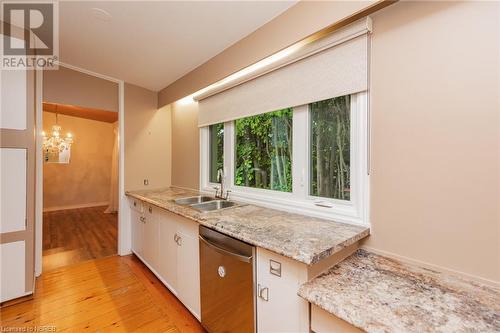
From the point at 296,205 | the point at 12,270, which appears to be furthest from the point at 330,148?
the point at 12,270

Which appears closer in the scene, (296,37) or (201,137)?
(296,37)

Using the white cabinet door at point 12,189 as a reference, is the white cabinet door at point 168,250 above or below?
below

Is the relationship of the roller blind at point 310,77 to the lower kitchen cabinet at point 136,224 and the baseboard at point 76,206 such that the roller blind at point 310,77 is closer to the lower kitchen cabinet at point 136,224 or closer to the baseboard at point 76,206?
the lower kitchen cabinet at point 136,224

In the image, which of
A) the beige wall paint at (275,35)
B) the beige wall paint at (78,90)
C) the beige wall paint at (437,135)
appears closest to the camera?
the beige wall paint at (437,135)

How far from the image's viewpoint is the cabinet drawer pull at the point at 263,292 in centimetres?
120

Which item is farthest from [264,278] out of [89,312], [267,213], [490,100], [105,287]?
[105,287]

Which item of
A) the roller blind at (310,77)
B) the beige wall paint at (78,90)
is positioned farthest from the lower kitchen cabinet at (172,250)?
the beige wall paint at (78,90)

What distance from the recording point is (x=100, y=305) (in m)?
2.01

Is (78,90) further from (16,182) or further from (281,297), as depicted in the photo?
(281,297)

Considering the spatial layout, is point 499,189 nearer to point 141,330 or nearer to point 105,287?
point 141,330

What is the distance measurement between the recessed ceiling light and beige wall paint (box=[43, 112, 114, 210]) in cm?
532

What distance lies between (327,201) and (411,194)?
0.55 metres

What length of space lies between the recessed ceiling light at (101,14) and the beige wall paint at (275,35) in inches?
37.0

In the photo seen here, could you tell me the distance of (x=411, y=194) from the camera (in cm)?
121
